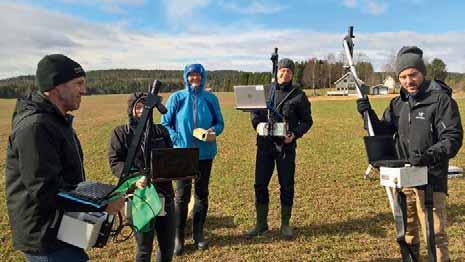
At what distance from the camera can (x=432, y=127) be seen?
4.08m

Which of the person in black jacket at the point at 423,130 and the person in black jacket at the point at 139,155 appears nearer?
the person in black jacket at the point at 423,130

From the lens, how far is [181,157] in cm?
383

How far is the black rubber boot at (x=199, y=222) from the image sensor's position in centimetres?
601

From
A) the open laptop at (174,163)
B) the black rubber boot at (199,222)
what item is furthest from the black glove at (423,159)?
the black rubber boot at (199,222)

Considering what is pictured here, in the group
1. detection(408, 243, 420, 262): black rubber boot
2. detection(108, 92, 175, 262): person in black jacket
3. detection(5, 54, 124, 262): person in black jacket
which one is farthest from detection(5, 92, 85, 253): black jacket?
detection(408, 243, 420, 262): black rubber boot

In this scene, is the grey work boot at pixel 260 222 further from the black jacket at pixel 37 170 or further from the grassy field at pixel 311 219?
the black jacket at pixel 37 170

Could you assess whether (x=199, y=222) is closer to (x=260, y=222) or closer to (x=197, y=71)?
(x=260, y=222)

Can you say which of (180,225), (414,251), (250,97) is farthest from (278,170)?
(414,251)

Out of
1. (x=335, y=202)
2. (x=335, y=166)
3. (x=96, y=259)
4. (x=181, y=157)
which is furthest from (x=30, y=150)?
(x=335, y=166)

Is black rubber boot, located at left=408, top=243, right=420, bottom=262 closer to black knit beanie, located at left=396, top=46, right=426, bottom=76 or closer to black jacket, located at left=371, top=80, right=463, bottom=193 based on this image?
black jacket, located at left=371, top=80, right=463, bottom=193

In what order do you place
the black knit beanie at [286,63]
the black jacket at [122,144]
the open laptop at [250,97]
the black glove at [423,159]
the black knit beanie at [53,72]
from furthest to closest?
the black knit beanie at [286,63] → the open laptop at [250,97] → the black jacket at [122,144] → the black glove at [423,159] → the black knit beanie at [53,72]

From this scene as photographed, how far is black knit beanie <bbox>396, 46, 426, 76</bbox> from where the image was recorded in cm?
409

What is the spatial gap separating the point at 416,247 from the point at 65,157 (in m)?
3.77

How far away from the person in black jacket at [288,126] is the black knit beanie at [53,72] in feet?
12.6
